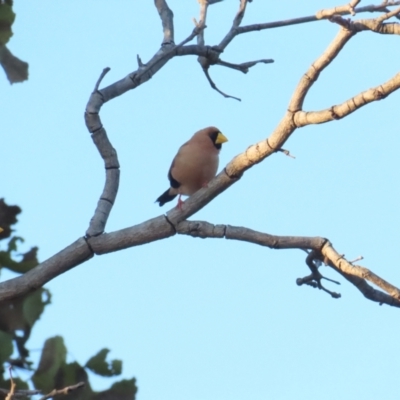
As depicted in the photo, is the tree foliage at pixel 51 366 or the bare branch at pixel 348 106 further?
the bare branch at pixel 348 106

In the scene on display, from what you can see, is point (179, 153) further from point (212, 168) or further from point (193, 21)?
point (193, 21)

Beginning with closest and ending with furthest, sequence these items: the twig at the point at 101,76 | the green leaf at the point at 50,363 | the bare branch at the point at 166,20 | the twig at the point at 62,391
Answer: the twig at the point at 62,391
the green leaf at the point at 50,363
the twig at the point at 101,76
the bare branch at the point at 166,20

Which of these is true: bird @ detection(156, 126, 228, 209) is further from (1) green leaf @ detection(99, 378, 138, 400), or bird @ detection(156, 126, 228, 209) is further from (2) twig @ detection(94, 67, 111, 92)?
(1) green leaf @ detection(99, 378, 138, 400)

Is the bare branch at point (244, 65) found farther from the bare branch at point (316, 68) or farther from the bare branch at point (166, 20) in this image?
the bare branch at point (316, 68)

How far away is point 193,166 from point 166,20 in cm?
94

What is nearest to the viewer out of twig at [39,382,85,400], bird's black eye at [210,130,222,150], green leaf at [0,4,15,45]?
twig at [39,382,85,400]

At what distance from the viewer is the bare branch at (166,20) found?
4777 mm

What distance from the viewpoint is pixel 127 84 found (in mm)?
4426

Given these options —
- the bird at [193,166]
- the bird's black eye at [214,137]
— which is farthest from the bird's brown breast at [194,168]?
the bird's black eye at [214,137]

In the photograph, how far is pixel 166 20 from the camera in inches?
199

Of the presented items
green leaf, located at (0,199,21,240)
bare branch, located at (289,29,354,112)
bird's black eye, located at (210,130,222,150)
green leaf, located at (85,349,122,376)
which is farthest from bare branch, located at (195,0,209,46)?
green leaf, located at (85,349,122,376)

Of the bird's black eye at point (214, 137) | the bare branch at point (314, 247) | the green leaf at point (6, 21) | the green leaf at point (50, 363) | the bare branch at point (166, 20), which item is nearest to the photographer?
the green leaf at point (50, 363)

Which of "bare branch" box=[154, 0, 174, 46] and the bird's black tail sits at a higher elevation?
"bare branch" box=[154, 0, 174, 46]

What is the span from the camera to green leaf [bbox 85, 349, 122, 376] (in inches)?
106
